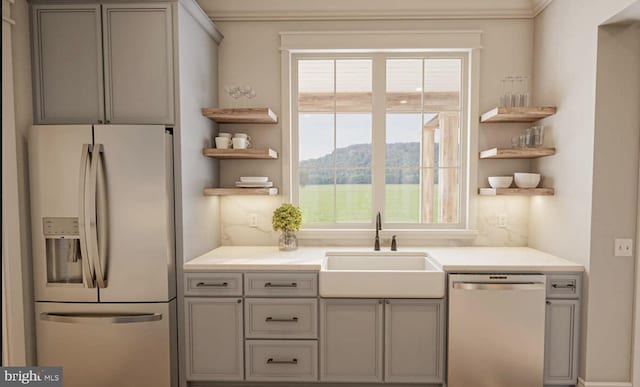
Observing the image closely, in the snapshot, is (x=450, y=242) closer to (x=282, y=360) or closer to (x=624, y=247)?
(x=624, y=247)

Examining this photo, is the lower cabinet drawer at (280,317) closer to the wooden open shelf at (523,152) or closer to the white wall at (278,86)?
the white wall at (278,86)

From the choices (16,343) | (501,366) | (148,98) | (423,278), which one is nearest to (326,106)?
(148,98)

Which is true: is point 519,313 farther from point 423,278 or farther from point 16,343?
point 16,343

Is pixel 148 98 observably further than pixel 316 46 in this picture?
No

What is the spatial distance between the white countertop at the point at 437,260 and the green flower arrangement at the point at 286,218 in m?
0.20

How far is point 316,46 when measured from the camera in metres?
3.04

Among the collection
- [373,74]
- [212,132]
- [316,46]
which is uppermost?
[316,46]

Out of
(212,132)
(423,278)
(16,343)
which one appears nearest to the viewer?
(16,343)

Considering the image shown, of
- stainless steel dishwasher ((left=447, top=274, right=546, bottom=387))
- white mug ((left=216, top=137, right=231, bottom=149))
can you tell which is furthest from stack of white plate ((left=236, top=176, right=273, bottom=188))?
stainless steel dishwasher ((left=447, top=274, right=546, bottom=387))

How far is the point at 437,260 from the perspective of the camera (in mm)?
2555

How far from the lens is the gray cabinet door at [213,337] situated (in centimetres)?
244

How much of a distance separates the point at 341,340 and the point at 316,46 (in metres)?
2.34

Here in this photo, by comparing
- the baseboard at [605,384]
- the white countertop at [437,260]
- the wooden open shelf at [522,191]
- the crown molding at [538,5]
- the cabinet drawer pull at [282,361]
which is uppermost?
the crown molding at [538,5]

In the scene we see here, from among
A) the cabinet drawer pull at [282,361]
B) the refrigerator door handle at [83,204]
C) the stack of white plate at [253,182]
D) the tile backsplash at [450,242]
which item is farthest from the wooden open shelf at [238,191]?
the cabinet drawer pull at [282,361]
